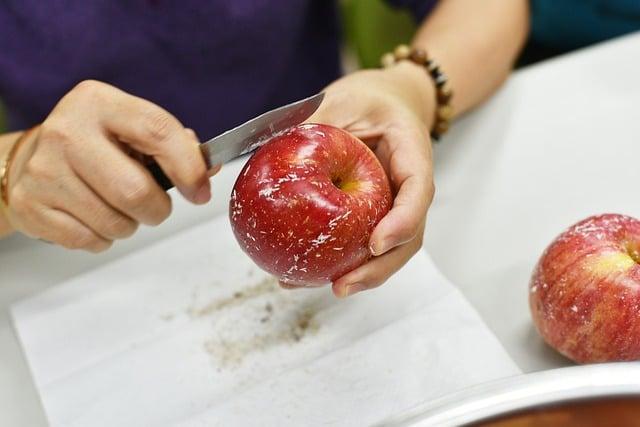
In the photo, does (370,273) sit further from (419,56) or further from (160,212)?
(419,56)

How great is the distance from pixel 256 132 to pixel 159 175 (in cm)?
12

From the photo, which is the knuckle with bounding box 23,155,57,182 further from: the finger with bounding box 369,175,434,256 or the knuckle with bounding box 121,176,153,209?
the finger with bounding box 369,175,434,256

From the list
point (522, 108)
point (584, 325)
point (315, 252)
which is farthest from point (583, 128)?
point (315, 252)

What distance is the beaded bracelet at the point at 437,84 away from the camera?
0.90m

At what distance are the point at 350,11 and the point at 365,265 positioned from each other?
1033mm

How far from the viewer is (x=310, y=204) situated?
0.57 meters

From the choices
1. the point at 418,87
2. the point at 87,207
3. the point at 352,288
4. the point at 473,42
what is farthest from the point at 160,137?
the point at 473,42

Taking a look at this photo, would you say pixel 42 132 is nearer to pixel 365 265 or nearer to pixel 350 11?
pixel 365 265

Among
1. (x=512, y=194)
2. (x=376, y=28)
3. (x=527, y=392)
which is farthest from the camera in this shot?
(x=376, y=28)

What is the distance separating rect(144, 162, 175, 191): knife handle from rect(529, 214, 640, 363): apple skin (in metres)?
0.37

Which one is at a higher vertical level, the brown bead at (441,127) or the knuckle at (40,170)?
the knuckle at (40,170)

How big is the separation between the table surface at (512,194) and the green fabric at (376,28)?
458 millimetres

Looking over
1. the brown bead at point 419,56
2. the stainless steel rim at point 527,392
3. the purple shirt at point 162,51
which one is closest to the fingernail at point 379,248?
the stainless steel rim at point 527,392

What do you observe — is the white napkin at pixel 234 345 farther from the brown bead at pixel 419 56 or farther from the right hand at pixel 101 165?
the brown bead at pixel 419 56
